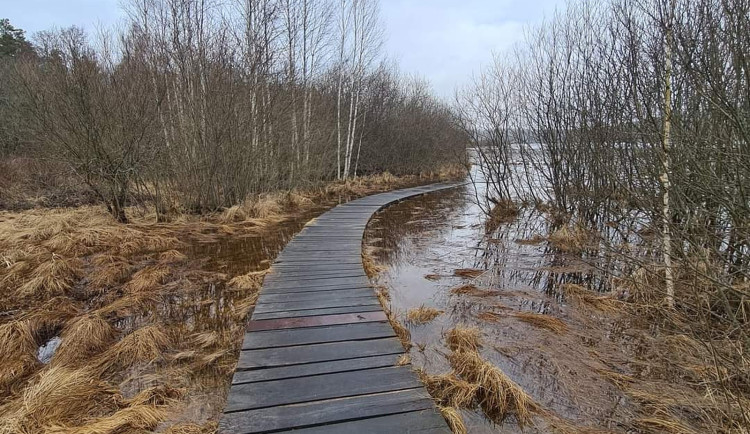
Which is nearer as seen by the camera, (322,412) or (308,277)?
(322,412)

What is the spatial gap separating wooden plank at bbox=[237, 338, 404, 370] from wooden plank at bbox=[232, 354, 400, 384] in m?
0.06

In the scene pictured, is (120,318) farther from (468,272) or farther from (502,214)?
(502,214)

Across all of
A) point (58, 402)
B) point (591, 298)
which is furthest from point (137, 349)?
point (591, 298)

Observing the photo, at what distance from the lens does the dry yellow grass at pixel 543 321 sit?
4.14 meters

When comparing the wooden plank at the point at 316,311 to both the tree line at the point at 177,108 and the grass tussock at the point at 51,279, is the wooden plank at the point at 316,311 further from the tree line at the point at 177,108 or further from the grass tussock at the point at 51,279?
the tree line at the point at 177,108

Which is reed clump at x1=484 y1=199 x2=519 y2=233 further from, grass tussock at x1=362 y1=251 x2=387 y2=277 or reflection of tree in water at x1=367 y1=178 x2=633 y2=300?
grass tussock at x1=362 y1=251 x2=387 y2=277

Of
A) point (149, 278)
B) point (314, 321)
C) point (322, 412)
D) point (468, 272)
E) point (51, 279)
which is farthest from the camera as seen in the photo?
point (468, 272)

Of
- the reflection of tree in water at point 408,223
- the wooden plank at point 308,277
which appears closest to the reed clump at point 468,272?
the reflection of tree in water at point 408,223

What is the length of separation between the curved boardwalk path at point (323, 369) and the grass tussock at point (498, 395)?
581 millimetres

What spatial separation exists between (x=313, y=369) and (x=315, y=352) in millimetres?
252

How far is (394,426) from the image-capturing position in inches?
87.5

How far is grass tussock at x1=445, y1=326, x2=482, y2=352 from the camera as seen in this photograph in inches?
142

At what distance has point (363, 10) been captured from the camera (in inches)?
618

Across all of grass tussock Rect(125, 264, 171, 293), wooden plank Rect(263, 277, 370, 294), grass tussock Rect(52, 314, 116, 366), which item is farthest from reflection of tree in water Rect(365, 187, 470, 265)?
grass tussock Rect(52, 314, 116, 366)
